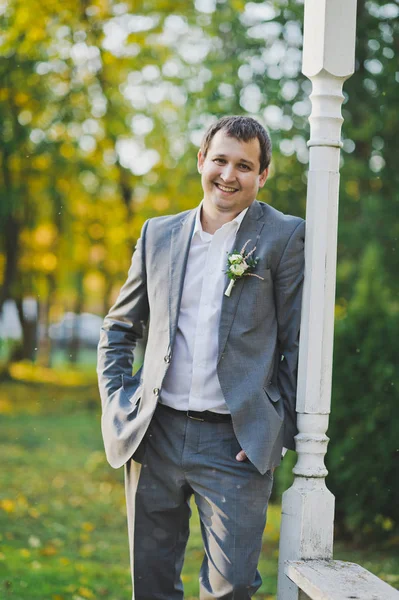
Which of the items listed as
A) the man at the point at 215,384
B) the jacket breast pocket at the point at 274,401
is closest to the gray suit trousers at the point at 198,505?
the man at the point at 215,384

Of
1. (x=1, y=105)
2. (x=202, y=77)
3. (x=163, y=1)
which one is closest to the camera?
(x=202, y=77)

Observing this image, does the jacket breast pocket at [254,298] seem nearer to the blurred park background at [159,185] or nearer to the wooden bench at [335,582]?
the wooden bench at [335,582]

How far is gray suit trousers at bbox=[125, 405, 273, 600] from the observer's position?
9.24ft

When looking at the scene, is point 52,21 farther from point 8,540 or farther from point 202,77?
point 8,540

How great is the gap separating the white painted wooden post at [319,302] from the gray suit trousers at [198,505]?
17cm

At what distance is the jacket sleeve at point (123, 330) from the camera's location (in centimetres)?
315

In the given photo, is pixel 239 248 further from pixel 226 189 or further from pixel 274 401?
pixel 274 401

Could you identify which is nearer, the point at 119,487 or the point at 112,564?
the point at 112,564

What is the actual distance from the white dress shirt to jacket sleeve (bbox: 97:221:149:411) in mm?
249

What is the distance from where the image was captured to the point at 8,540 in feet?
20.2

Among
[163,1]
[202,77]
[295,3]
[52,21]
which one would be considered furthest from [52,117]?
[295,3]

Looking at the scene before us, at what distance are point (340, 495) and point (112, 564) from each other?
169 cm

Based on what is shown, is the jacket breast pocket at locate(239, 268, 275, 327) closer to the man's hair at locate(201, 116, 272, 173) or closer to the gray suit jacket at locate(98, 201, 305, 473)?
the gray suit jacket at locate(98, 201, 305, 473)

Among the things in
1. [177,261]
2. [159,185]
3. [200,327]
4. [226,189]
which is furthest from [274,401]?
[159,185]
